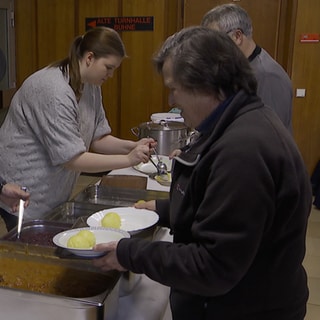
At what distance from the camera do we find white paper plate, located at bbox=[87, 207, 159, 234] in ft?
4.09

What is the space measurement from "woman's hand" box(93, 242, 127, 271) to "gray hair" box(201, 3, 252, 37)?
1221 mm

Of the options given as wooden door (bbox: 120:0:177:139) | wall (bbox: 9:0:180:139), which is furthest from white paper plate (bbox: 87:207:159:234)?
wall (bbox: 9:0:180:139)

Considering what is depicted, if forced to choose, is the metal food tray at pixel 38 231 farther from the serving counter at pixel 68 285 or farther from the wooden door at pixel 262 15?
the wooden door at pixel 262 15

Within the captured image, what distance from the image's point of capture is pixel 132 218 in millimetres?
1316

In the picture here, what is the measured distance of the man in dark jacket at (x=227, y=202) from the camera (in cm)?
74

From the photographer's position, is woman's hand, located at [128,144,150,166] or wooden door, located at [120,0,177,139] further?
wooden door, located at [120,0,177,139]

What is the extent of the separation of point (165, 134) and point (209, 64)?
62.8 inches

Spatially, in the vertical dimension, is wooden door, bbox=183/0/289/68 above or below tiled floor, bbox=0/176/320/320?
above

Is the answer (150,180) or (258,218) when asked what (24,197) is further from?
(258,218)

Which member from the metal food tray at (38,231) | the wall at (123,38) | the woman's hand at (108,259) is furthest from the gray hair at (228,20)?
the wall at (123,38)

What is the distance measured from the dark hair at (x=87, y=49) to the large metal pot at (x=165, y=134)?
823 mm

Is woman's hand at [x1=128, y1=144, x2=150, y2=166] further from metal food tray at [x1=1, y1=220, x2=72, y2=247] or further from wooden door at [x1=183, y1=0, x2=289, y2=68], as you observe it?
wooden door at [x1=183, y1=0, x2=289, y2=68]

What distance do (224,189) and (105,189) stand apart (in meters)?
1.03

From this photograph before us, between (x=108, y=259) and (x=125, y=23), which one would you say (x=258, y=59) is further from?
(x=125, y=23)
